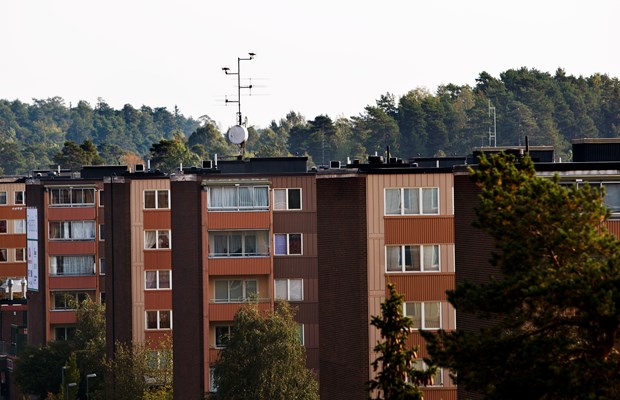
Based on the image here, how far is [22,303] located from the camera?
4919 inches

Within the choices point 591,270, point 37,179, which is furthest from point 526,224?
point 37,179

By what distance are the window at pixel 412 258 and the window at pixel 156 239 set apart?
31.6 meters

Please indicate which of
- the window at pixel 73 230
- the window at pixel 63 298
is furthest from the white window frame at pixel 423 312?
the window at pixel 73 230

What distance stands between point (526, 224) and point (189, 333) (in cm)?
4283

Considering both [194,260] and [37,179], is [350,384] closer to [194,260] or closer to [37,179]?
[194,260]

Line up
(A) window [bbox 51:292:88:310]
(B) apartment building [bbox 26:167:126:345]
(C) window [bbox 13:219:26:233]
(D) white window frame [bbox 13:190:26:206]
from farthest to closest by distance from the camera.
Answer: (C) window [bbox 13:219:26:233] < (D) white window frame [bbox 13:190:26:206] < (B) apartment building [bbox 26:167:126:345] < (A) window [bbox 51:292:88:310]

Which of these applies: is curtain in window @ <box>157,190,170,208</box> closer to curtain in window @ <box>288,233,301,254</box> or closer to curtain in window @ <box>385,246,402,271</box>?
curtain in window @ <box>288,233,301,254</box>

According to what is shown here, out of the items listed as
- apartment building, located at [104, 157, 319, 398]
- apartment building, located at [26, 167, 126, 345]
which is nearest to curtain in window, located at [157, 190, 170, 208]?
apartment building, located at [104, 157, 319, 398]

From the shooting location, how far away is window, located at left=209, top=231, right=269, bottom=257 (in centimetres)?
7594

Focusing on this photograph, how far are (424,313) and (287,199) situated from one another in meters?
20.5

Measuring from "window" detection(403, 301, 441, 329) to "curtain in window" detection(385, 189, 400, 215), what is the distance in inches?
134

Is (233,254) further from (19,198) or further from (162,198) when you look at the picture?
(19,198)

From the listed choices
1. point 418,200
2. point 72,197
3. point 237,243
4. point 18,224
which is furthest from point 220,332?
point 18,224

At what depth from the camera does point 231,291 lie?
7631 centimetres
